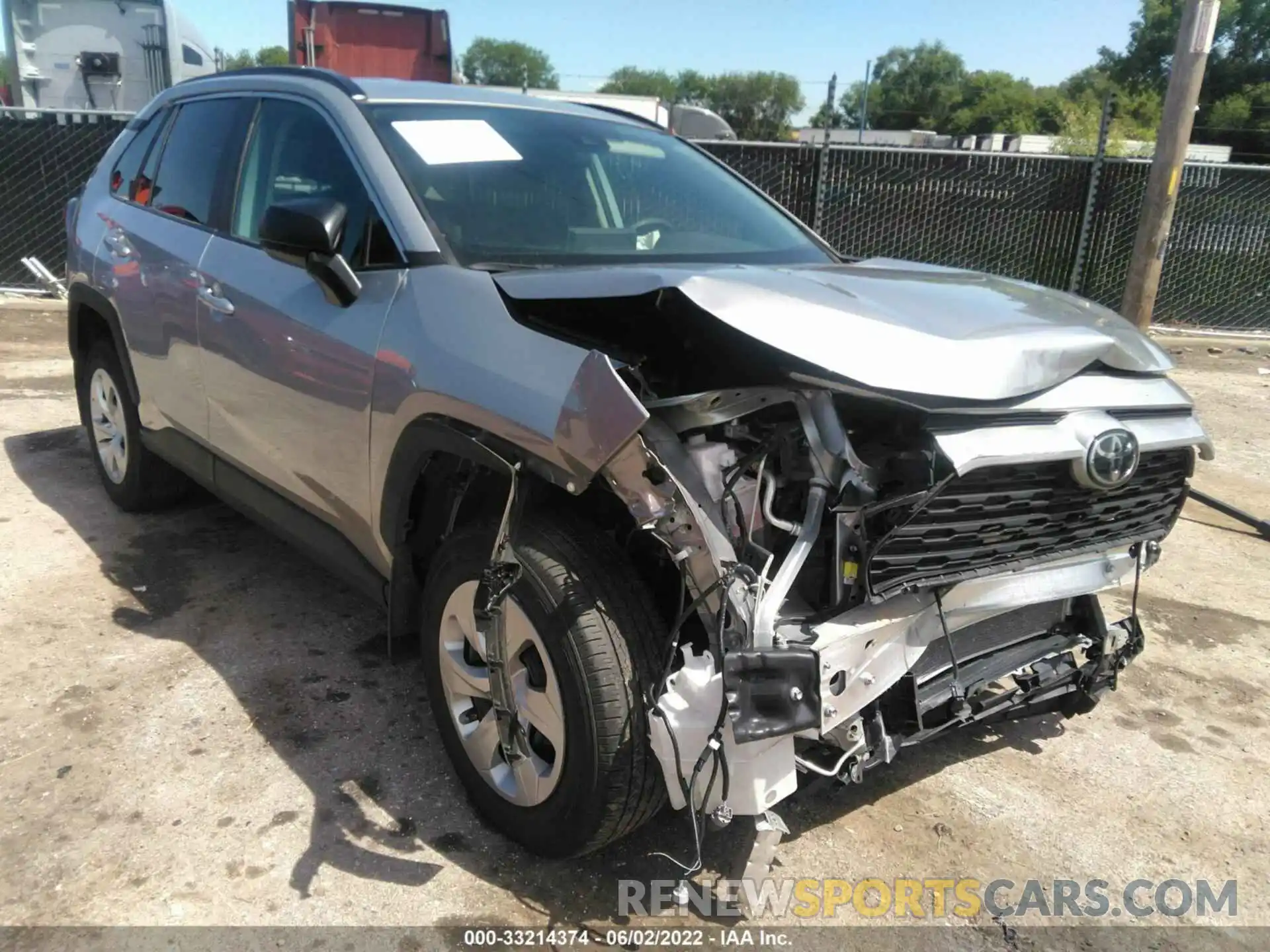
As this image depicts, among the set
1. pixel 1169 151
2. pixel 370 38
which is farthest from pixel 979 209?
pixel 370 38

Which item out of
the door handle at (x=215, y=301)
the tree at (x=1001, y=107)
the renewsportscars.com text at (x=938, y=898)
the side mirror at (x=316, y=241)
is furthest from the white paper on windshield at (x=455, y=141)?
the tree at (x=1001, y=107)

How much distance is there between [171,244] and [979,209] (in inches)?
350

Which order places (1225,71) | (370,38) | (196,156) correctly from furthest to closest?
1. (1225,71)
2. (370,38)
3. (196,156)

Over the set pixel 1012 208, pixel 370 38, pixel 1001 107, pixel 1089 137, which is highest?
pixel 1001 107

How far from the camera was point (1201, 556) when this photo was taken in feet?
16.1

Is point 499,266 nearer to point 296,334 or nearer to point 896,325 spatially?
point 296,334

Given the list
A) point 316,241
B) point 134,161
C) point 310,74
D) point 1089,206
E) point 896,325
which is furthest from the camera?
point 1089,206

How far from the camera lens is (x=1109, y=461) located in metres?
2.30

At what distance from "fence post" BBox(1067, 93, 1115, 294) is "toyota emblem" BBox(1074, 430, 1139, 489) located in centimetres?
883

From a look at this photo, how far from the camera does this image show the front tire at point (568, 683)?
219 centimetres

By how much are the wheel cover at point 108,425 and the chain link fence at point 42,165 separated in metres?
5.93

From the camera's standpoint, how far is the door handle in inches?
132

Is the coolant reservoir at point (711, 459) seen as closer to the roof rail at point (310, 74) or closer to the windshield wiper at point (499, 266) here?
A: the windshield wiper at point (499, 266)

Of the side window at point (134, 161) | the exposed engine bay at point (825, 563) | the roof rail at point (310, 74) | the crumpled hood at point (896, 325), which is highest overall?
the roof rail at point (310, 74)
